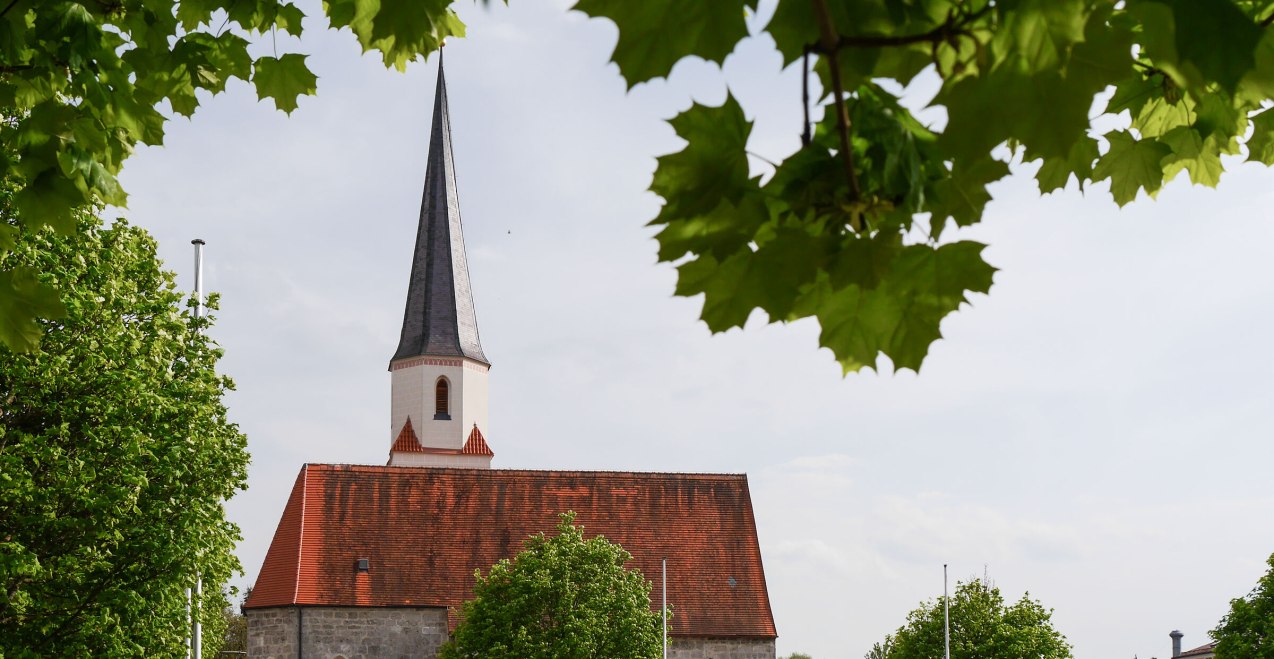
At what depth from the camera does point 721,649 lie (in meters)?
42.3

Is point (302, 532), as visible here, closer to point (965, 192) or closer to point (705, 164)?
point (705, 164)

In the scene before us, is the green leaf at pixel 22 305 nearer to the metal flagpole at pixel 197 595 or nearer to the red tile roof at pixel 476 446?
the metal flagpole at pixel 197 595

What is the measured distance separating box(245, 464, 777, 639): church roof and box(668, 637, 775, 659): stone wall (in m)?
0.34

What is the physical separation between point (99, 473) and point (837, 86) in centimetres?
1740

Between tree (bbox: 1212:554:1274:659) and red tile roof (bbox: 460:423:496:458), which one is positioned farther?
red tile roof (bbox: 460:423:496:458)

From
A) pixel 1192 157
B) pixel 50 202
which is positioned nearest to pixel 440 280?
pixel 50 202

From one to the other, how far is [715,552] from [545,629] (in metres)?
12.7

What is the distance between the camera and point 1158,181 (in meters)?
4.06

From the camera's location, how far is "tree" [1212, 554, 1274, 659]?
3431 cm

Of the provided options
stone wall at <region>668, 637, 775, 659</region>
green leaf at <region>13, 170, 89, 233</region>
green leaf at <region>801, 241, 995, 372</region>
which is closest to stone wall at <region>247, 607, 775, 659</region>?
stone wall at <region>668, 637, 775, 659</region>

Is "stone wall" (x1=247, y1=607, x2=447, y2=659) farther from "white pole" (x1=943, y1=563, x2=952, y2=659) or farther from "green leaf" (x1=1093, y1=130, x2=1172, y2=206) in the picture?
"green leaf" (x1=1093, y1=130, x2=1172, y2=206)

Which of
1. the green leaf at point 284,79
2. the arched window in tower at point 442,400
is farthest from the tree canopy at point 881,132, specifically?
the arched window in tower at point 442,400

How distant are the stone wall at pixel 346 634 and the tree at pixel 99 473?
2206cm

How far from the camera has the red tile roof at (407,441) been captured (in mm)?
52406
